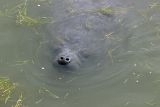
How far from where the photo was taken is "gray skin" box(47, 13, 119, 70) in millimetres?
6113

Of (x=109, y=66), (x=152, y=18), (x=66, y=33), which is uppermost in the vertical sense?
(x=152, y=18)

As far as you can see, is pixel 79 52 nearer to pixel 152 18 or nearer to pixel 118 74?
pixel 118 74

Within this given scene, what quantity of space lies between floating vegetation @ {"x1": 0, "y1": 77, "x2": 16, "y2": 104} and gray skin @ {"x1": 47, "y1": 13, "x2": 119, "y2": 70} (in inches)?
27.1

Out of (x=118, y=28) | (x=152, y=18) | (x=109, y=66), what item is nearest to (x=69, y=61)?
(x=109, y=66)

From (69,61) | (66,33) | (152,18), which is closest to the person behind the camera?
(69,61)

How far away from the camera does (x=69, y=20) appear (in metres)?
6.68

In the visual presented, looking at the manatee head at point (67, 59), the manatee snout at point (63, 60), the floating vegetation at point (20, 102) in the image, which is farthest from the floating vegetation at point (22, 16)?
→ the floating vegetation at point (20, 102)

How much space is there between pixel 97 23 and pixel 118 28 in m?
0.39

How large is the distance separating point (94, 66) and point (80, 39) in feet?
1.50

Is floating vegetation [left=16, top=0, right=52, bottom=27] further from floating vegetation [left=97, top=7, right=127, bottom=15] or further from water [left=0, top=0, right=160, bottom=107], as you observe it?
floating vegetation [left=97, top=7, right=127, bottom=15]

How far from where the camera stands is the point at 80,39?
21.0ft

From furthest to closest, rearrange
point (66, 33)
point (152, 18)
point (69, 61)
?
point (152, 18)
point (66, 33)
point (69, 61)

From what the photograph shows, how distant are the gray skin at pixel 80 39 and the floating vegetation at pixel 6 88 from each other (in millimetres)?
687

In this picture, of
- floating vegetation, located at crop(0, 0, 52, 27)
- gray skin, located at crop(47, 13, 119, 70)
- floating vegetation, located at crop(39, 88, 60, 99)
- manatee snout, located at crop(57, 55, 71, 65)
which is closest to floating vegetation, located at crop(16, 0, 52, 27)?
floating vegetation, located at crop(0, 0, 52, 27)
